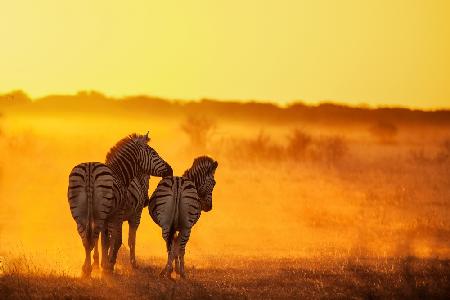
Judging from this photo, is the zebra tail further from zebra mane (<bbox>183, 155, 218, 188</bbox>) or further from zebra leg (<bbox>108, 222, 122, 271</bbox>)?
zebra mane (<bbox>183, 155, 218, 188</bbox>)

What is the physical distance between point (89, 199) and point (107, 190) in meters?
0.31

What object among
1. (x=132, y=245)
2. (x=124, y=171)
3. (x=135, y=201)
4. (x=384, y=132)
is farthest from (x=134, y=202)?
(x=384, y=132)

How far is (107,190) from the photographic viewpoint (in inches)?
568

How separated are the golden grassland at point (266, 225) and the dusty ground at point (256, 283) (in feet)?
0.09

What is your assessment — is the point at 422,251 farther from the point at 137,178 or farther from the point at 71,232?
the point at 71,232

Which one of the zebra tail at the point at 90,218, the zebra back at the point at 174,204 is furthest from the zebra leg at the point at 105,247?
the zebra back at the point at 174,204

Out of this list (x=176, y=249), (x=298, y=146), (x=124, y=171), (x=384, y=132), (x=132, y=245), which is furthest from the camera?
(x=384, y=132)

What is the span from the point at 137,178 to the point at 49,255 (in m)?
4.34

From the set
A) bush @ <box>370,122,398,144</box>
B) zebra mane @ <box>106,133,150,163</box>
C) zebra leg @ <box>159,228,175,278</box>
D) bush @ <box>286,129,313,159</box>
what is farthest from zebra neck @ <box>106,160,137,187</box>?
bush @ <box>370,122,398,144</box>

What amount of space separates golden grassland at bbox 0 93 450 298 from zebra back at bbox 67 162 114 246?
2.66 feet

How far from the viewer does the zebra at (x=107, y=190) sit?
14352 millimetres

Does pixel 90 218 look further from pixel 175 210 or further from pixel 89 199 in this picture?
pixel 175 210

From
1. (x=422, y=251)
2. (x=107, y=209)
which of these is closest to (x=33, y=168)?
(x=422, y=251)

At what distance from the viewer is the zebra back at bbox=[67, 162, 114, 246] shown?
47.1 feet
